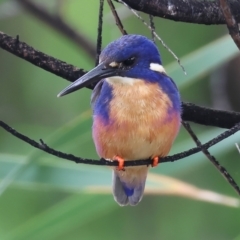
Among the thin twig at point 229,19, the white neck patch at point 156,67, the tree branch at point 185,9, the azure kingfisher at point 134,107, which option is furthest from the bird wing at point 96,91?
the thin twig at point 229,19

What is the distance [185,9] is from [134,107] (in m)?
0.31

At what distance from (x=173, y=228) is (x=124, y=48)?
6.03ft

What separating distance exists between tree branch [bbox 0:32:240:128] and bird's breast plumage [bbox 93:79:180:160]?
0.16ft

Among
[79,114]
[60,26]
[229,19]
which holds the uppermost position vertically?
[60,26]

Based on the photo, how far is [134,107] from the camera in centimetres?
121

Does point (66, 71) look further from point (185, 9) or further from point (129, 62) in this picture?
point (185, 9)

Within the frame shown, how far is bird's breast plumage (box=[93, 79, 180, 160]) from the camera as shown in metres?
1.21

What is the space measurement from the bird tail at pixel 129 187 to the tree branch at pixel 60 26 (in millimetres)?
1058

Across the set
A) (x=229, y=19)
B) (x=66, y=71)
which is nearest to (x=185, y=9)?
(x=229, y=19)

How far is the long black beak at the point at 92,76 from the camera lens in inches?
39.8

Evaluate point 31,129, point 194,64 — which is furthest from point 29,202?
point 194,64

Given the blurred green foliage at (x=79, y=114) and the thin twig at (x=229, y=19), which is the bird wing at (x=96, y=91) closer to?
the thin twig at (x=229, y=19)

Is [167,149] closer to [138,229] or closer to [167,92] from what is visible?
[167,92]

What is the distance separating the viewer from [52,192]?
2.96 metres
